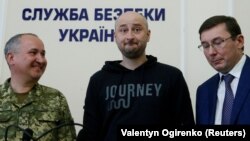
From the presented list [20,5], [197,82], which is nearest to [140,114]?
[197,82]

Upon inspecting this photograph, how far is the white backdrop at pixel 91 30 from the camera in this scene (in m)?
2.37

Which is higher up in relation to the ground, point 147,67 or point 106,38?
point 106,38

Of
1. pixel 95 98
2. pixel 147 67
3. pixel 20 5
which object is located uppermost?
pixel 20 5

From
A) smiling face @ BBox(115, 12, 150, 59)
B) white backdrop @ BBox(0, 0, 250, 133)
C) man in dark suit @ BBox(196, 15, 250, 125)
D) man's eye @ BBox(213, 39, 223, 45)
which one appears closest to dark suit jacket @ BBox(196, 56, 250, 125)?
man in dark suit @ BBox(196, 15, 250, 125)

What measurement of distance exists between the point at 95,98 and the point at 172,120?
38cm

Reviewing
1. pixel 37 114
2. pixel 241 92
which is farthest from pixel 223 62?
pixel 37 114

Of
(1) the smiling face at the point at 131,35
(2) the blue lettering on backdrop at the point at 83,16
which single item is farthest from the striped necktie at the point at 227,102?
(2) the blue lettering on backdrop at the point at 83,16

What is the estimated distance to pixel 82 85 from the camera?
2.43 meters

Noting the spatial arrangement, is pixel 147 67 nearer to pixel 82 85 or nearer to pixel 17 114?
pixel 17 114

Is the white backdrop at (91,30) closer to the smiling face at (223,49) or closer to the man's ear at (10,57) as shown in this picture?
the man's ear at (10,57)

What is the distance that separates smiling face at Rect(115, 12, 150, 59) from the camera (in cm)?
154

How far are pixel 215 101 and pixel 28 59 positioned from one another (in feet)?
3.42

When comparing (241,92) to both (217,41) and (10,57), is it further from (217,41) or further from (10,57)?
(10,57)

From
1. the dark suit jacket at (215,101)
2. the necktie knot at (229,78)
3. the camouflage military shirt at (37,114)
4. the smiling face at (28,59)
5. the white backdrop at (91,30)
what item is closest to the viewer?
the dark suit jacket at (215,101)
